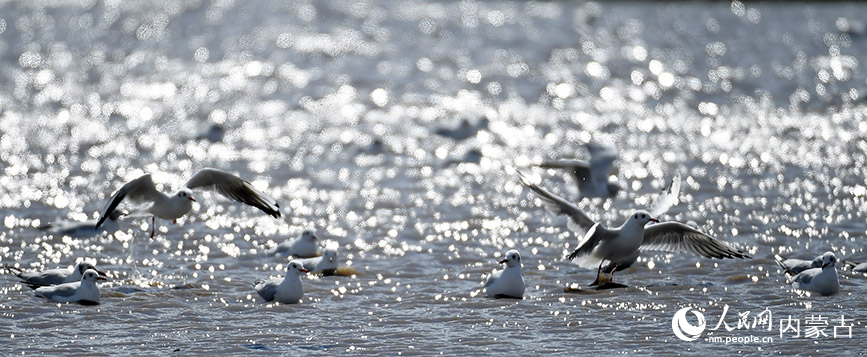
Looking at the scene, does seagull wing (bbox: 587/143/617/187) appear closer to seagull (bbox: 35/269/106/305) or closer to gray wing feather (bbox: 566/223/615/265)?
gray wing feather (bbox: 566/223/615/265)

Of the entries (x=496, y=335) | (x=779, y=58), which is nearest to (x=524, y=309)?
(x=496, y=335)

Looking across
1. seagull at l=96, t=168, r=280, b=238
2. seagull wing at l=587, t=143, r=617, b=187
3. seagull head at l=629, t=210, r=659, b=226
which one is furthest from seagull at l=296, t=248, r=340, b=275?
seagull wing at l=587, t=143, r=617, b=187

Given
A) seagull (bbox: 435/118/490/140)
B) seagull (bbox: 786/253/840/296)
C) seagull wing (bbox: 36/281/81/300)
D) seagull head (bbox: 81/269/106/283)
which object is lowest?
seagull (bbox: 786/253/840/296)

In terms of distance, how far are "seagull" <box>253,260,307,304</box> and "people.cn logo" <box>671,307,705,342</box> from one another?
9.84 ft

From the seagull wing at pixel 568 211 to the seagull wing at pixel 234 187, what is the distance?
2.35m

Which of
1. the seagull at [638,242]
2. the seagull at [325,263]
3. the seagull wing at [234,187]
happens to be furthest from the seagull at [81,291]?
the seagull at [638,242]

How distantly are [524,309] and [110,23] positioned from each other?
27731 mm

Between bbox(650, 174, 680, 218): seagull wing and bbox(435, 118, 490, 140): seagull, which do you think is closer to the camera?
bbox(650, 174, 680, 218): seagull wing

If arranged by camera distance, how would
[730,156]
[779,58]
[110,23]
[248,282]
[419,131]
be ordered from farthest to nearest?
1. [110,23]
2. [779,58]
3. [419,131]
4. [730,156]
5. [248,282]

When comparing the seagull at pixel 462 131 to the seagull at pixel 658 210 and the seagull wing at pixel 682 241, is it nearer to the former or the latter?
the seagull at pixel 658 210

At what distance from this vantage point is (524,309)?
391 inches

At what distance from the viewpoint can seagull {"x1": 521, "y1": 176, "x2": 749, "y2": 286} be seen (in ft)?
34.8

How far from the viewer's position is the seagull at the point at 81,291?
9.85 m

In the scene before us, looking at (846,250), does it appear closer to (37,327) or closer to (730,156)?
(730,156)
